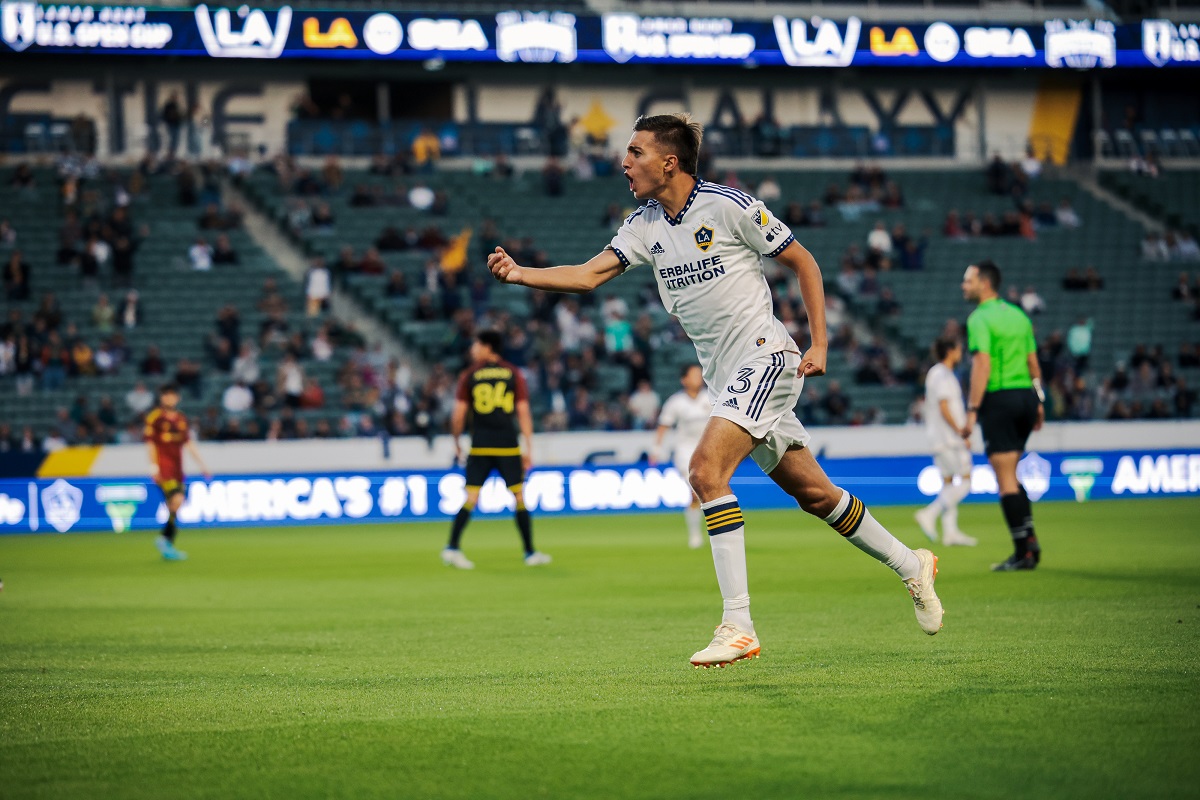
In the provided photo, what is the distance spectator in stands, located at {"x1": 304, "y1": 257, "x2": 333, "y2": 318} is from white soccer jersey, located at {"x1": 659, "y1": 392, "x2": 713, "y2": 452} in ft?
44.6

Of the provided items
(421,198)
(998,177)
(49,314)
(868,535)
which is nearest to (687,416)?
(868,535)

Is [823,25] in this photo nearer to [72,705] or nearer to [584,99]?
[584,99]

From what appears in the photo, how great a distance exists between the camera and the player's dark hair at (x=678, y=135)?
6.87 metres

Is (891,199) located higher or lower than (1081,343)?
higher

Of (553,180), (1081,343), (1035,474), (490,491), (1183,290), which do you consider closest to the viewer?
(490,491)

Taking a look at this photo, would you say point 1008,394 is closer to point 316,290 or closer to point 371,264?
point 316,290

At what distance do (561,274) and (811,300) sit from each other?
1207 mm

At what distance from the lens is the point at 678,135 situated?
6898 millimetres

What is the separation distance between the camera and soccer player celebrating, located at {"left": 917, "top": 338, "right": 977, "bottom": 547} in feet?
50.2

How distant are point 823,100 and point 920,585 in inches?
1399

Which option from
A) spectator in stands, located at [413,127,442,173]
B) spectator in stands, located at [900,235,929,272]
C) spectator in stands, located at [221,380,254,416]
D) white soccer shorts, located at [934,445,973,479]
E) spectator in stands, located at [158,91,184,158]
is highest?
spectator in stands, located at [158,91,184,158]

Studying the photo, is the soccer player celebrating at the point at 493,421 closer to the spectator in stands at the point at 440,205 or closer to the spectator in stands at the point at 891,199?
the spectator in stands at the point at 440,205

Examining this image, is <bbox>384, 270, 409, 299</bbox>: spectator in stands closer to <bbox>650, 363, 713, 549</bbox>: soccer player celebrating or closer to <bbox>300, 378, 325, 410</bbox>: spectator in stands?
<bbox>300, 378, 325, 410</bbox>: spectator in stands

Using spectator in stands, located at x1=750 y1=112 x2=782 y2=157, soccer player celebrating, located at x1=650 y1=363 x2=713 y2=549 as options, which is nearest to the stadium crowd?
spectator in stands, located at x1=750 y1=112 x2=782 y2=157
